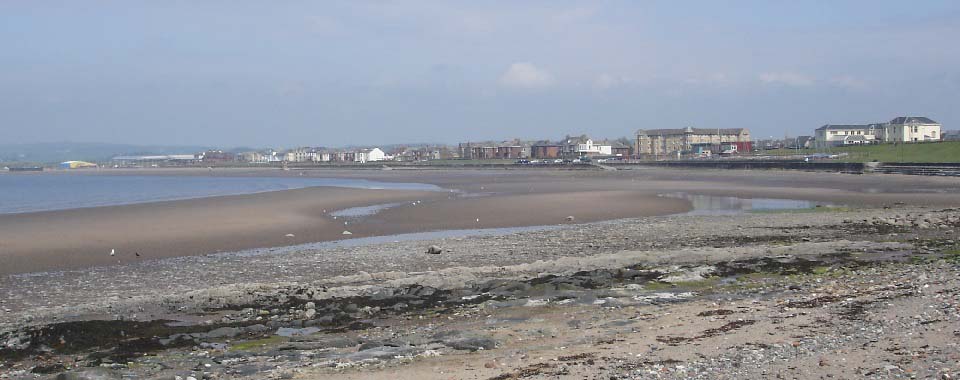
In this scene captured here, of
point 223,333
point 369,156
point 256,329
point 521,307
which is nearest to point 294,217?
point 256,329

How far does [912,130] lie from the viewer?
11912cm

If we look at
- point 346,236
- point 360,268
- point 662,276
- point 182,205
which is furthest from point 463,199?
point 662,276

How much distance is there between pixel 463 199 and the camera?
41.5 meters

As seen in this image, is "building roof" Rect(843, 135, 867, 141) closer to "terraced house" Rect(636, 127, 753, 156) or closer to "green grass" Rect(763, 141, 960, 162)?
"terraced house" Rect(636, 127, 753, 156)

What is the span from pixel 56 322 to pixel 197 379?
4.72 meters

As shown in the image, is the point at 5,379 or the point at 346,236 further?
the point at 346,236

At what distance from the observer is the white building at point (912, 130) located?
4673 inches

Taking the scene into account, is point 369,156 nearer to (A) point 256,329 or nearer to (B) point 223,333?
(A) point 256,329

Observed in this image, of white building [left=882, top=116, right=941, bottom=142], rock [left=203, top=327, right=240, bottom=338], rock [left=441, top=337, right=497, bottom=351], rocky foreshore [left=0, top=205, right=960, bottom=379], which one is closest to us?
rocky foreshore [left=0, top=205, right=960, bottom=379]

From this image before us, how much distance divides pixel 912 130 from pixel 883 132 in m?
9.39

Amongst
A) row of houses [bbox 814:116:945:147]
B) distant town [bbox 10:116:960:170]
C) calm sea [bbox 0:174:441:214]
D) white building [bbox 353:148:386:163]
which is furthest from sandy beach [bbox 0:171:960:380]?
white building [bbox 353:148:386:163]

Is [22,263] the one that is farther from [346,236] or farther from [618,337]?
[618,337]

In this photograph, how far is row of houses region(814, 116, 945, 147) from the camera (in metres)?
119

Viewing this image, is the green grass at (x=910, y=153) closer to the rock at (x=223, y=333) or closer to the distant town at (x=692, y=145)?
the distant town at (x=692, y=145)
